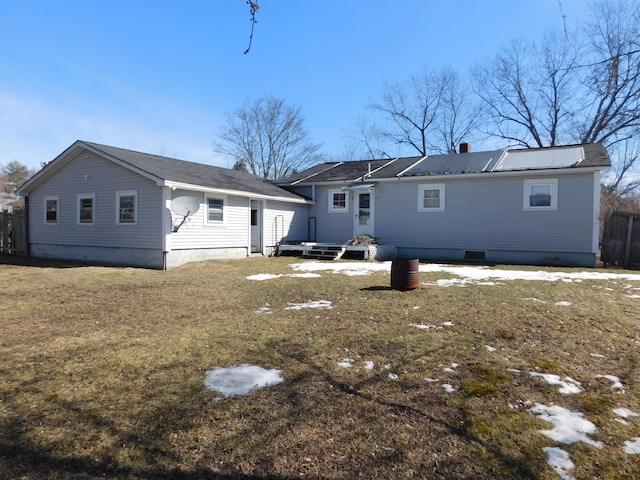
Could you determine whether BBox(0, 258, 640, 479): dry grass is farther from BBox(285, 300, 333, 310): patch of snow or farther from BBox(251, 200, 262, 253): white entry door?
BBox(251, 200, 262, 253): white entry door

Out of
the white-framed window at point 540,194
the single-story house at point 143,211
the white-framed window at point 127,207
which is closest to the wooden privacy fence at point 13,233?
the single-story house at point 143,211

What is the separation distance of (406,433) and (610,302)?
20.2ft

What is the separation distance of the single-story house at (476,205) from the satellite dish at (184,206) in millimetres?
6488

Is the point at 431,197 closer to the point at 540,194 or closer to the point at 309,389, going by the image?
the point at 540,194

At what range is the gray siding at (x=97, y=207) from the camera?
481 inches

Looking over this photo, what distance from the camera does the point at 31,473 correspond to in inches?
81.7

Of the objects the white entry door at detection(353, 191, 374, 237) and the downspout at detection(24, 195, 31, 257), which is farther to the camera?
the white entry door at detection(353, 191, 374, 237)

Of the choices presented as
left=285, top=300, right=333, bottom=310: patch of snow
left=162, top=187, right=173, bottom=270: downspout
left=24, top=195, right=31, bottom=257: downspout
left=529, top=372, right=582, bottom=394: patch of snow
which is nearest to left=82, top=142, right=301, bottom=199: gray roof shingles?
left=162, top=187, right=173, bottom=270: downspout

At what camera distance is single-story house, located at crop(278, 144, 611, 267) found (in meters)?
12.7

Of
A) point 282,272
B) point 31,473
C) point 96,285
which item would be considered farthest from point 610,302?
point 96,285

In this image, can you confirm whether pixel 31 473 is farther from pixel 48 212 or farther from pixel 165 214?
pixel 48 212

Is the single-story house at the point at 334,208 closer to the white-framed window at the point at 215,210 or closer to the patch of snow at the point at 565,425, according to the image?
the white-framed window at the point at 215,210

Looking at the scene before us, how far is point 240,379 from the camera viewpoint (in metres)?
3.39

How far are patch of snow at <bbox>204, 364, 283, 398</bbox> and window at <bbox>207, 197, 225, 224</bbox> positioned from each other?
10.3 m
